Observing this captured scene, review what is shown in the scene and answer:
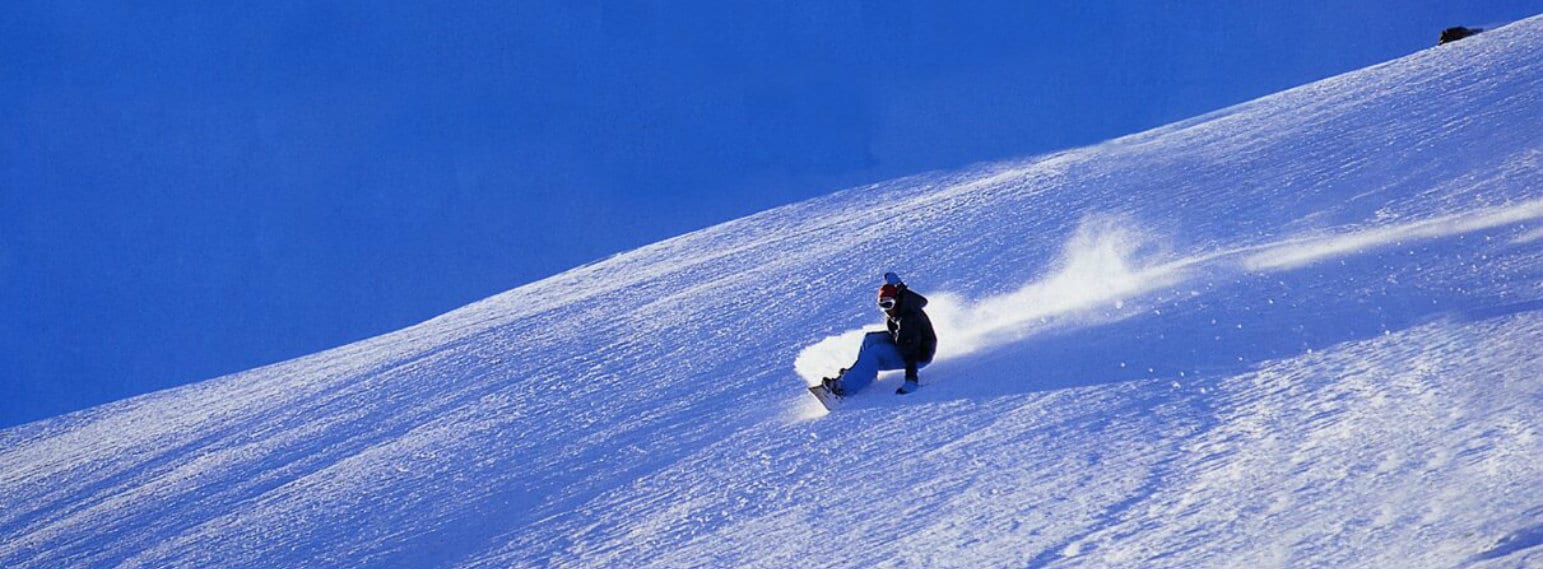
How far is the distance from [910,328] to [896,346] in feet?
0.48

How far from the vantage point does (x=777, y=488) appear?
6164 millimetres

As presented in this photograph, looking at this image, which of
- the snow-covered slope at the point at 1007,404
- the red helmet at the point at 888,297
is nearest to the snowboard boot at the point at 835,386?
the snow-covered slope at the point at 1007,404

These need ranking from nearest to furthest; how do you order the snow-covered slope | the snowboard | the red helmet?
the snow-covered slope, the red helmet, the snowboard

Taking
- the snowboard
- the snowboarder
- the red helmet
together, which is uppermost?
the red helmet

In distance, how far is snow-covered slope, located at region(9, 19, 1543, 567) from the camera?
4.65 meters

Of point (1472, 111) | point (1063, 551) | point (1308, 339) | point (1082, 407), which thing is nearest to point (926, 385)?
point (1082, 407)

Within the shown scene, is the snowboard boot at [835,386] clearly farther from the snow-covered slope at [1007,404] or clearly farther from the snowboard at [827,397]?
the snow-covered slope at [1007,404]

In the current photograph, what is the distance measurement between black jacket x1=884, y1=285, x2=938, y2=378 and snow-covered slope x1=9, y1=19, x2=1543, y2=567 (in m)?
0.22

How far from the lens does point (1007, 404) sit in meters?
6.50

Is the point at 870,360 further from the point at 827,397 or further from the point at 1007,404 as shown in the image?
the point at 1007,404

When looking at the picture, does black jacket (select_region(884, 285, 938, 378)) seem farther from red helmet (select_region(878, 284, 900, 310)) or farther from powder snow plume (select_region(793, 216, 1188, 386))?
powder snow plume (select_region(793, 216, 1188, 386))

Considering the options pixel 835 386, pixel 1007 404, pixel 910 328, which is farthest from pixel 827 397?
pixel 1007 404

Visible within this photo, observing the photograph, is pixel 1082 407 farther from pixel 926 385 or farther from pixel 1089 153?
pixel 1089 153

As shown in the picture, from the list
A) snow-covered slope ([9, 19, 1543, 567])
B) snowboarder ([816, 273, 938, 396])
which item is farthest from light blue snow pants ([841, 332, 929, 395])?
snow-covered slope ([9, 19, 1543, 567])
